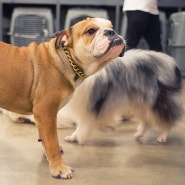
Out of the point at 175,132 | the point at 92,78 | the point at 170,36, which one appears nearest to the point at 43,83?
the point at 92,78

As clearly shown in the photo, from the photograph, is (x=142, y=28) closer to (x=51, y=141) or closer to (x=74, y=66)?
(x=74, y=66)

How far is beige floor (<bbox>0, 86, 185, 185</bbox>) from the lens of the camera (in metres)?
2.09

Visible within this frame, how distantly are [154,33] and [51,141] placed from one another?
1941 mm

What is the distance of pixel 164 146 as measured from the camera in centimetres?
263

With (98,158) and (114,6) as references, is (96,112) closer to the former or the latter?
(98,158)

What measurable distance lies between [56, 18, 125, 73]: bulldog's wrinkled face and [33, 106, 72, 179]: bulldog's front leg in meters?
0.34

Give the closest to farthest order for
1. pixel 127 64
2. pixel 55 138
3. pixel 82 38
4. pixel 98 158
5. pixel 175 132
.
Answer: pixel 82 38 < pixel 55 138 < pixel 98 158 < pixel 127 64 < pixel 175 132

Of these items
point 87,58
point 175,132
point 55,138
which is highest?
point 87,58

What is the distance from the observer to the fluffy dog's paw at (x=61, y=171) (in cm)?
208

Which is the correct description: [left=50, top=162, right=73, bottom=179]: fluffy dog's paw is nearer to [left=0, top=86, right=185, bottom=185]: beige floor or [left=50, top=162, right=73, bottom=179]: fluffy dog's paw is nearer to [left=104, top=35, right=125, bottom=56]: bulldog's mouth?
[left=0, top=86, right=185, bottom=185]: beige floor

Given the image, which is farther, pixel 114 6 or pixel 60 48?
pixel 114 6

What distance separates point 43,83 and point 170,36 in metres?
3.60

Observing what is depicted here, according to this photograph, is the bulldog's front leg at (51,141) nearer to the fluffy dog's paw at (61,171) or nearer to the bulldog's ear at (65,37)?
the fluffy dog's paw at (61,171)

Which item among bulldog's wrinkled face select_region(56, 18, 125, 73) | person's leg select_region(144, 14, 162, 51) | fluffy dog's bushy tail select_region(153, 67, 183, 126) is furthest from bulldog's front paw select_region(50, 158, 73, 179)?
person's leg select_region(144, 14, 162, 51)
